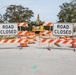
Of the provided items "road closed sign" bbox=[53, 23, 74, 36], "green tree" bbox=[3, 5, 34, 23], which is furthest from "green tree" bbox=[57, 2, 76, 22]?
"road closed sign" bbox=[53, 23, 74, 36]

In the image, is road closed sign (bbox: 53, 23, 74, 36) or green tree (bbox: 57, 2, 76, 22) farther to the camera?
green tree (bbox: 57, 2, 76, 22)

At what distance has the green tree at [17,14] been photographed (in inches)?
5025

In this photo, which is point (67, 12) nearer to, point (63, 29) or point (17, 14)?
point (17, 14)

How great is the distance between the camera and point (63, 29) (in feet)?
60.3

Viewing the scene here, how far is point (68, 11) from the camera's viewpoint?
127 metres

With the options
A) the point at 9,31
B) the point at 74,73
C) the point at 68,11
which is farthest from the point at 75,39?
the point at 68,11

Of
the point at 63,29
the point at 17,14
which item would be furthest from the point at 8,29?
the point at 17,14

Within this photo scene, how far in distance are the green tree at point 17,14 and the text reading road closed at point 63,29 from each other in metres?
109

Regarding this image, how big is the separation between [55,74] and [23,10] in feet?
405

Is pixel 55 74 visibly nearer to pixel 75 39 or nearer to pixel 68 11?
pixel 75 39

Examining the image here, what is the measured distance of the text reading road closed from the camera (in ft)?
60.3

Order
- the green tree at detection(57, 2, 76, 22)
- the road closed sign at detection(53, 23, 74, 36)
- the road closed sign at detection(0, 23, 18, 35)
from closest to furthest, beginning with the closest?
the road closed sign at detection(53, 23, 74, 36)
the road closed sign at detection(0, 23, 18, 35)
the green tree at detection(57, 2, 76, 22)

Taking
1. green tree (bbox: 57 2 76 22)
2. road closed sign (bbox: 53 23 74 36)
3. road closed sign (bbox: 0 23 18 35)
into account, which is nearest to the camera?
road closed sign (bbox: 53 23 74 36)

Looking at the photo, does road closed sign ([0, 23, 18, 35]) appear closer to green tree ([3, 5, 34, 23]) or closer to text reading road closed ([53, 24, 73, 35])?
text reading road closed ([53, 24, 73, 35])
